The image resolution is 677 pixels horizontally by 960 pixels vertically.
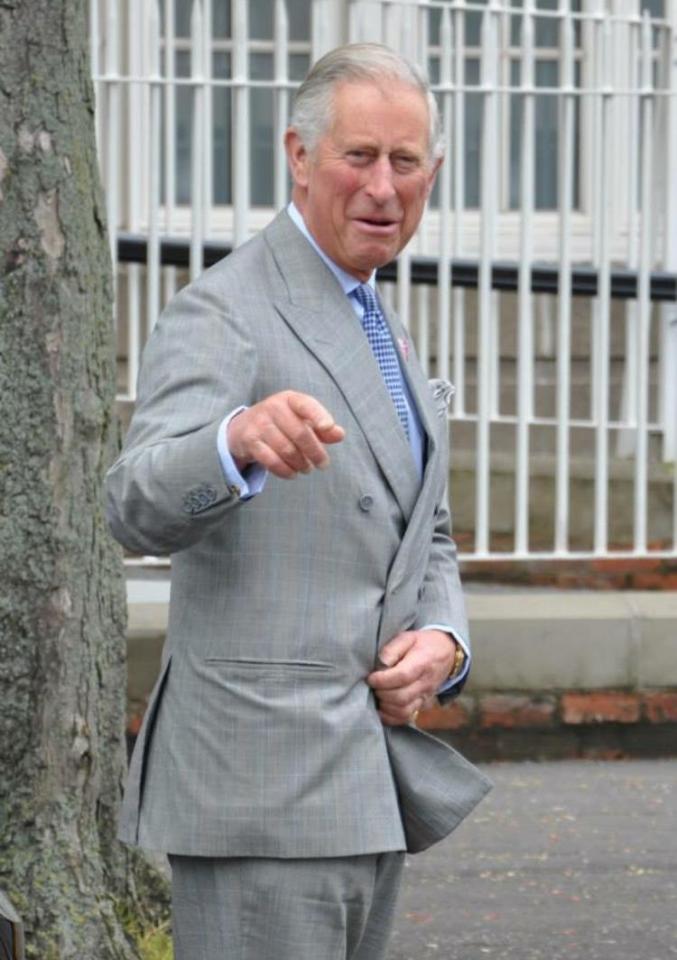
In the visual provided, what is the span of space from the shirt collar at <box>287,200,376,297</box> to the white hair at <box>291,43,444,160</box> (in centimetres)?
12

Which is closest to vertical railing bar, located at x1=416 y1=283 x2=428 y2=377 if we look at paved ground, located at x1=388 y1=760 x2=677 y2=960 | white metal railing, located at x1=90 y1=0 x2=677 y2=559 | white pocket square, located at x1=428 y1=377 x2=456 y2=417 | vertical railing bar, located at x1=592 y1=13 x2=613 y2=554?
white metal railing, located at x1=90 y1=0 x2=677 y2=559

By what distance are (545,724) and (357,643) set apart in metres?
4.38

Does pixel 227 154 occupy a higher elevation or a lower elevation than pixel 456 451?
higher

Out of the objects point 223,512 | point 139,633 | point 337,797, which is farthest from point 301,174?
point 139,633

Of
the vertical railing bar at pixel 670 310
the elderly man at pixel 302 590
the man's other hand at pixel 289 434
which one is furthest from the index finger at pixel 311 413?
the vertical railing bar at pixel 670 310

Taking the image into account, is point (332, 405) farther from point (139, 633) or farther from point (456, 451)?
point (456, 451)

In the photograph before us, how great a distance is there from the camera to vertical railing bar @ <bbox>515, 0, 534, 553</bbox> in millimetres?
7598

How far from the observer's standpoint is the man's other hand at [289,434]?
2707mm

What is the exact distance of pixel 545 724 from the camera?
739 cm

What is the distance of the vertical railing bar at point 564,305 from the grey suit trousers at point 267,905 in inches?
180

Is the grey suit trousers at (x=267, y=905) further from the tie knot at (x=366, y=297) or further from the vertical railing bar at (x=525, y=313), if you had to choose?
the vertical railing bar at (x=525, y=313)

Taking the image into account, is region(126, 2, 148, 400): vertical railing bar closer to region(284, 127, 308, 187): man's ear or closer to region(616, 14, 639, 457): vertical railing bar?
region(616, 14, 639, 457): vertical railing bar

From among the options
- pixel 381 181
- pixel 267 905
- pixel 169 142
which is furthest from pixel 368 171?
pixel 169 142

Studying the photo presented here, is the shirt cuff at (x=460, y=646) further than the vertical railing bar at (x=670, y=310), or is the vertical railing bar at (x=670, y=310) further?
the vertical railing bar at (x=670, y=310)
